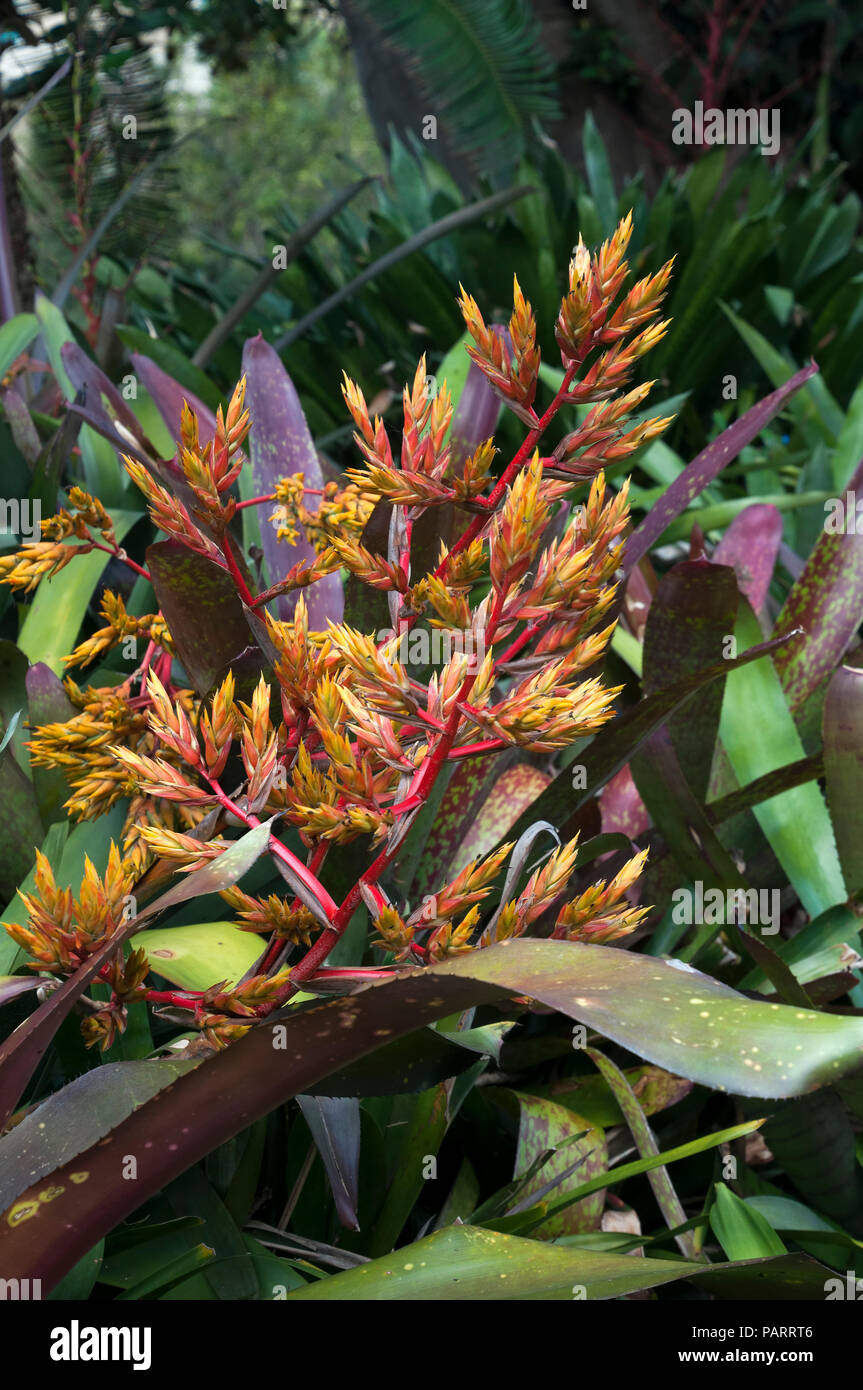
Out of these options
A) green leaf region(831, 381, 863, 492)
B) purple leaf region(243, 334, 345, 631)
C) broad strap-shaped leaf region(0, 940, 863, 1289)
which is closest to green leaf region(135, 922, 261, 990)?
broad strap-shaped leaf region(0, 940, 863, 1289)

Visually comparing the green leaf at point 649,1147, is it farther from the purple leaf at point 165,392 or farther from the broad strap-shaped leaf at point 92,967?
the purple leaf at point 165,392

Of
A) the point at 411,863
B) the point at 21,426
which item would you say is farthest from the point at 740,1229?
the point at 21,426

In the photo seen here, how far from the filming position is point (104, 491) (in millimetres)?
1287

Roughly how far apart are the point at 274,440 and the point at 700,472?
1.17 feet

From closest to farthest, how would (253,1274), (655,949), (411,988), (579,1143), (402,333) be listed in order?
1. (411,988)
2. (253,1274)
3. (579,1143)
4. (655,949)
5. (402,333)

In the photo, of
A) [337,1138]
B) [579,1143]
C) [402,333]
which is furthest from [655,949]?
[402,333]

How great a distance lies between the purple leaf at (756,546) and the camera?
3.71 ft

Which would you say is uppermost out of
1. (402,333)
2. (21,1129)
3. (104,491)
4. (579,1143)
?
(402,333)

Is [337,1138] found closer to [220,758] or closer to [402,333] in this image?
[220,758]

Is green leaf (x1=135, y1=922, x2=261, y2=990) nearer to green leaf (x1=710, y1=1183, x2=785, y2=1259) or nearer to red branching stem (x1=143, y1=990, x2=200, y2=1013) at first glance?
red branching stem (x1=143, y1=990, x2=200, y2=1013)

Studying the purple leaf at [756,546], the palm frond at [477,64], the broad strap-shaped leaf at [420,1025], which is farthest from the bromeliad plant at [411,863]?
the palm frond at [477,64]

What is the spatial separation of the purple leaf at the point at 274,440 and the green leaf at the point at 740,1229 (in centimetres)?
52

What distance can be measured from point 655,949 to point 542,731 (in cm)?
49

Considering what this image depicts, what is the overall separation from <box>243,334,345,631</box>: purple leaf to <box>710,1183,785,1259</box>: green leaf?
1.72 ft
